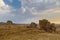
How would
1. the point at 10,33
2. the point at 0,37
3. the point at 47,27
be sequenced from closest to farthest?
the point at 0,37, the point at 10,33, the point at 47,27

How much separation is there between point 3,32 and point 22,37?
4.20 metres

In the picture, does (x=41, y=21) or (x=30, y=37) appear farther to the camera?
(x=41, y=21)

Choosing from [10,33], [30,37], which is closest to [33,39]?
[30,37]

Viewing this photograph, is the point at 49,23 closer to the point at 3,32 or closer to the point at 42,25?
the point at 42,25

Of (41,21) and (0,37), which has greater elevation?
(41,21)

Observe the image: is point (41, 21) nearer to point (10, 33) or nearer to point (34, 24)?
point (34, 24)

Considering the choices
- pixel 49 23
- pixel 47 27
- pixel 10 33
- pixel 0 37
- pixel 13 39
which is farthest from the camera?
pixel 49 23

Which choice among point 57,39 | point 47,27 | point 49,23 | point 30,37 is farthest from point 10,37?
point 49,23

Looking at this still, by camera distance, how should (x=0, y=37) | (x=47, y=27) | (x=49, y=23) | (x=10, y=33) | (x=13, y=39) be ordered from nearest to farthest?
(x=13, y=39) < (x=0, y=37) < (x=10, y=33) < (x=47, y=27) < (x=49, y=23)

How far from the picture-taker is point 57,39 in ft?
79.0

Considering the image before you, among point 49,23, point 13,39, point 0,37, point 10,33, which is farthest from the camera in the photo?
point 49,23

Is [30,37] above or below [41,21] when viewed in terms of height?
below

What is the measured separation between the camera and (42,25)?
135 feet

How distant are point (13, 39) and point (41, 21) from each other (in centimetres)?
2077
